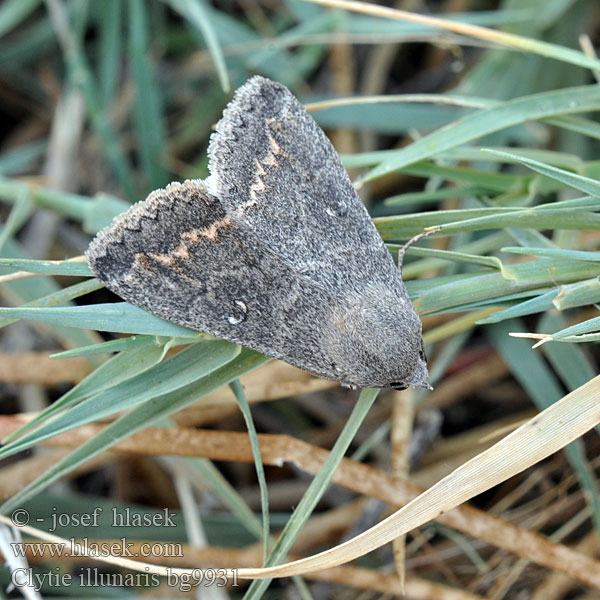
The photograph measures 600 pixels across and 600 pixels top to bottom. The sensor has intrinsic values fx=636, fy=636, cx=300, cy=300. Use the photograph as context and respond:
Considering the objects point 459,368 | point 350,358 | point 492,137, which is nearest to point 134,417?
point 350,358

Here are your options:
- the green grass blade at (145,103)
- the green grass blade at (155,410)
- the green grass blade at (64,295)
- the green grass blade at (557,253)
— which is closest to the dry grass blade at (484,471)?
the green grass blade at (557,253)

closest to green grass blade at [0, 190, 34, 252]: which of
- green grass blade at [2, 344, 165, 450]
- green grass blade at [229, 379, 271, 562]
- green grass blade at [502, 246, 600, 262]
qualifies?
green grass blade at [2, 344, 165, 450]

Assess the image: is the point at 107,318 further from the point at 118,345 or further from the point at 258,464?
the point at 258,464

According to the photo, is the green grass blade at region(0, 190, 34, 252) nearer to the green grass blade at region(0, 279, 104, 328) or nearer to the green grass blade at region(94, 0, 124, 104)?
the green grass blade at region(0, 279, 104, 328)

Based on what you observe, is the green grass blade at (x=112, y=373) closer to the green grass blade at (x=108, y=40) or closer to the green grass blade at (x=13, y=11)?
the green grass blade at (x=108, y=40)

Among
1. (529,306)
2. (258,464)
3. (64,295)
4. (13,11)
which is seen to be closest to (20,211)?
(64,295)

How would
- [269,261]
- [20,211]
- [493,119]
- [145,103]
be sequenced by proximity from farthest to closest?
[145,103] → [20,211] → [493,119] → [269,261]
